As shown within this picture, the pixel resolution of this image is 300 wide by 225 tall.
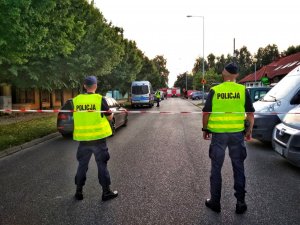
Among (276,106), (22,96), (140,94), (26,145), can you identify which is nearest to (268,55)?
(140,94)

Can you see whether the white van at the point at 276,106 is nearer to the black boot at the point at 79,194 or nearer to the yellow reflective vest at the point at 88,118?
the yellow reflective vest at the point at 88,118

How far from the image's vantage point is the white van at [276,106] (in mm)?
7965

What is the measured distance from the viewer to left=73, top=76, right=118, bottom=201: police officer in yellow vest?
473 cm

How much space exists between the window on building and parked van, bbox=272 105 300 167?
23455mm

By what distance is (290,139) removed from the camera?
5.88 m

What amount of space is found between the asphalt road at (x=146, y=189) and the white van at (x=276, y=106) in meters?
0.53

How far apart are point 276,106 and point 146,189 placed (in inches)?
186

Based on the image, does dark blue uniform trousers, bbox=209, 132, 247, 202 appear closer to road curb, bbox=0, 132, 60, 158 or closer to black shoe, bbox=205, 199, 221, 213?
black shoe, bbox=205, 199, 221, 213

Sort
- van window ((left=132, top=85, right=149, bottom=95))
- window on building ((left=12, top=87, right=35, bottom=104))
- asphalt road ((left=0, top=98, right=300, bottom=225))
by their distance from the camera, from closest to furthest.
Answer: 1. asphalt road ((left=0, top=98, right=300, bottom=225))
2. window on building ((left=12, top=87, right=35, bottom=104))
3. van window ((left=132, top=85, right=149, bottom=95))

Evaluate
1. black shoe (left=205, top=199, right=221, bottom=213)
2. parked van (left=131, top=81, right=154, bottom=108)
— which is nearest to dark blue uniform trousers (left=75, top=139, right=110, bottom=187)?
black shoe (left=205, top=199, right=221, bottom=213)

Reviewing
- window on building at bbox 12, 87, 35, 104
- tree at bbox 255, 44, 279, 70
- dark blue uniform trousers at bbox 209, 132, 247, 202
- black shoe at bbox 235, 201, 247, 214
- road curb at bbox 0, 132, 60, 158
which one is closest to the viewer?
black shoe at bbox 235, 201, 247, 214

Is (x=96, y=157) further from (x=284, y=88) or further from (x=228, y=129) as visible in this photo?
(x=284, y=88)

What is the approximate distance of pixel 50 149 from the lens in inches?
357

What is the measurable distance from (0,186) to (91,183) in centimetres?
157
